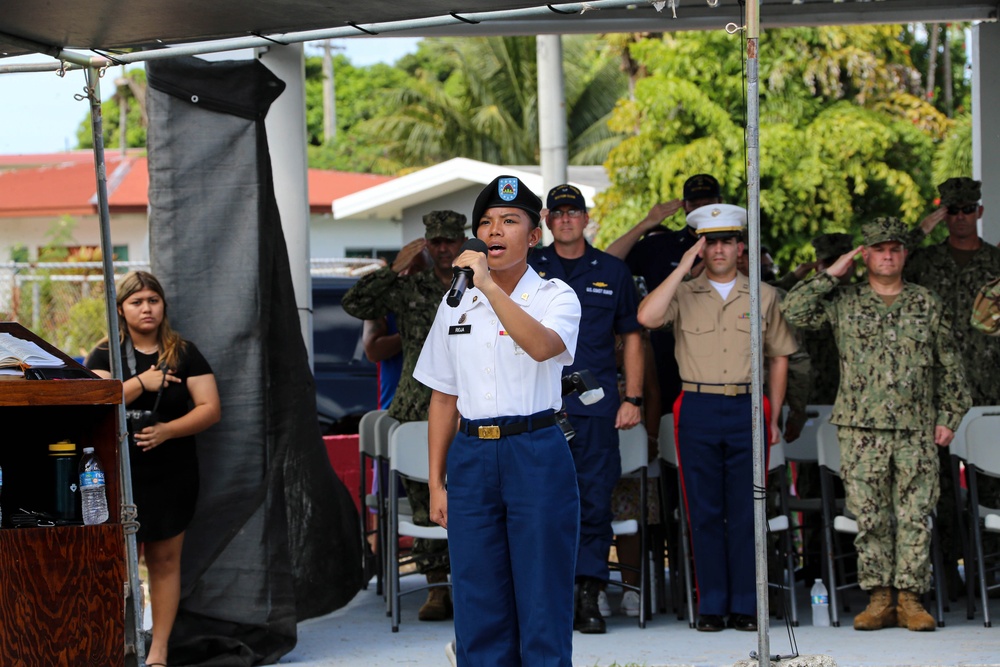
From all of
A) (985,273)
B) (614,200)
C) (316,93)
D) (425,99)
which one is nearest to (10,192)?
(425,99)

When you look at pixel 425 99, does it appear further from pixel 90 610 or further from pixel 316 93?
pixel 90 610

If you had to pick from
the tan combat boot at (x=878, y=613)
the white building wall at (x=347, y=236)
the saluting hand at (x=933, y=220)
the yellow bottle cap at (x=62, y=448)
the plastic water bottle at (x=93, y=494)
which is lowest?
the tan combat boot at (x=878, y=613)

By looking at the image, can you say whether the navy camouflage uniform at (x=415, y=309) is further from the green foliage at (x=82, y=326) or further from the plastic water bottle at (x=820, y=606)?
the green foliage at (x=82, y=326)

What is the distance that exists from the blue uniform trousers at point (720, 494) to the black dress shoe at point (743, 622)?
5 cm

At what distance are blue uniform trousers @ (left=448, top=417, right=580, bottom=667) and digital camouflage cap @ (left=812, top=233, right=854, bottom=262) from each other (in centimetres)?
348

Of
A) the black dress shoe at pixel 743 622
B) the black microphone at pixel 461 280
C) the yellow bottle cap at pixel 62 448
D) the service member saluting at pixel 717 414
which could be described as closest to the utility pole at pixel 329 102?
the service member saluting at pixel 717 414

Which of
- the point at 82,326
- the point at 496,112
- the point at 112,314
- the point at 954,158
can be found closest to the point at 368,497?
the point at 112,314

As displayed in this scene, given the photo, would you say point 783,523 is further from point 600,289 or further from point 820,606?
point 600,289

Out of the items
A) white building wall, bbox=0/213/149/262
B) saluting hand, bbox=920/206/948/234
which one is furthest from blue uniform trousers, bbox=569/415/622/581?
white building wall, bbox=0/213/149/262

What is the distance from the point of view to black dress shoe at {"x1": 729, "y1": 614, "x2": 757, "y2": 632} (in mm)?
6281

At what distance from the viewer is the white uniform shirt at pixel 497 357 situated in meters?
4.18

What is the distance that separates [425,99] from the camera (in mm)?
31359

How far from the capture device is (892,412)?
6.12 meters

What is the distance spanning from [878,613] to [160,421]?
3444 mm
